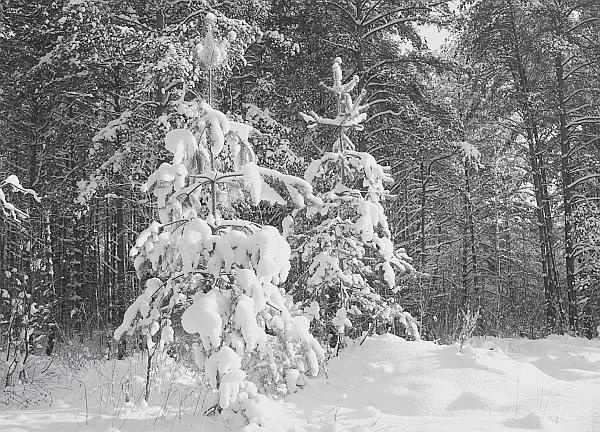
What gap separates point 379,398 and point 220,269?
2378 millimetres

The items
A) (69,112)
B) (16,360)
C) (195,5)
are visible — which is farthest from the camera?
(69,112)

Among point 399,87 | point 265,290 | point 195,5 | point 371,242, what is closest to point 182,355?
point 265,290

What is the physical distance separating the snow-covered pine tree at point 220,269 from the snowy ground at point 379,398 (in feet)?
1.56

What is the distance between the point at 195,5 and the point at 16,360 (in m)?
7.01

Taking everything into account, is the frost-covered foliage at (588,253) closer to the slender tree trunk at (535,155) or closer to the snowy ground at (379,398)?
the slender tree trunk at (535,155)

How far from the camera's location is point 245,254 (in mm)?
4270

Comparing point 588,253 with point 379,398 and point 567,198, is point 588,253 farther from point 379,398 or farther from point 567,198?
point 379,398

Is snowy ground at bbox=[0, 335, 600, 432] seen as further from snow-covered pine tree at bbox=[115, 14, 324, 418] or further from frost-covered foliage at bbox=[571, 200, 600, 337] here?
frost-covered foliage at bbox=[571, 200, 600, 337]

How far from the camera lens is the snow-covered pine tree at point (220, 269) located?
13.5ft

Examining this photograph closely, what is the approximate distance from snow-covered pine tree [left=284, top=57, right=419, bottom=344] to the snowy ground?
1.80ft

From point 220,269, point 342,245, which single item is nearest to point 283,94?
point 342,245

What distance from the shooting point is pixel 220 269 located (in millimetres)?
4344

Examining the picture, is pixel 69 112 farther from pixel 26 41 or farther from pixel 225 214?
pixel 225 214

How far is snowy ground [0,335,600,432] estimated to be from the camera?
15.1ft
